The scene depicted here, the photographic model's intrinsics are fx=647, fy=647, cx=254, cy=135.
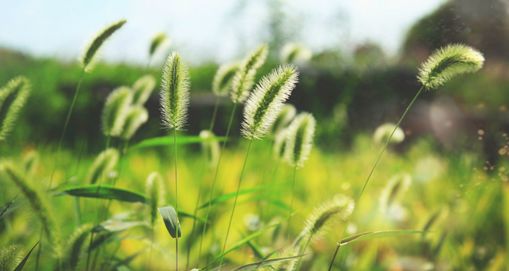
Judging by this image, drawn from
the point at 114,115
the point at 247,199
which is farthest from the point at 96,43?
the point at 247,199

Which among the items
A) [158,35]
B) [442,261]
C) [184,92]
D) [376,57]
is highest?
[376,57]

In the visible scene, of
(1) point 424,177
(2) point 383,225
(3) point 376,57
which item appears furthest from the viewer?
(3) point 376,57

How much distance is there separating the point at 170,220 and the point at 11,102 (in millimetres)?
460

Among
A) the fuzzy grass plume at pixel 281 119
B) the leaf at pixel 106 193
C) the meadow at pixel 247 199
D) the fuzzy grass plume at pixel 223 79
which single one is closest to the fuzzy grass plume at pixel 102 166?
the meadow at pixel 247 199

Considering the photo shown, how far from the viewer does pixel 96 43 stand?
136 centimetres

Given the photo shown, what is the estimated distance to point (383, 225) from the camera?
2.65 m

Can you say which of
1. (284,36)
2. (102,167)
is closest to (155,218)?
(102,167)

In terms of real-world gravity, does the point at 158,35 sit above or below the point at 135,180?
above

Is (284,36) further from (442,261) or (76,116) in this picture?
(442,261)

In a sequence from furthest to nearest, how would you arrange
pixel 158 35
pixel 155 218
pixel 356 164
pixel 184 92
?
pixel 356 164 < pixel 158 35 < pixel 155 218 < pixel 184 92

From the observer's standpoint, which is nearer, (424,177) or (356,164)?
(424,177)

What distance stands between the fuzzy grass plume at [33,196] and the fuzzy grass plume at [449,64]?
714 mm

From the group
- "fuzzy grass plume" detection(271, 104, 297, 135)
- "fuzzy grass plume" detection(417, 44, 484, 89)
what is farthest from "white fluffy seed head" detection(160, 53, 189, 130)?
"fuzzy grass plume" detection(271, 104, 297, 135)

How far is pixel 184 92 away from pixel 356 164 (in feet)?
8.78
